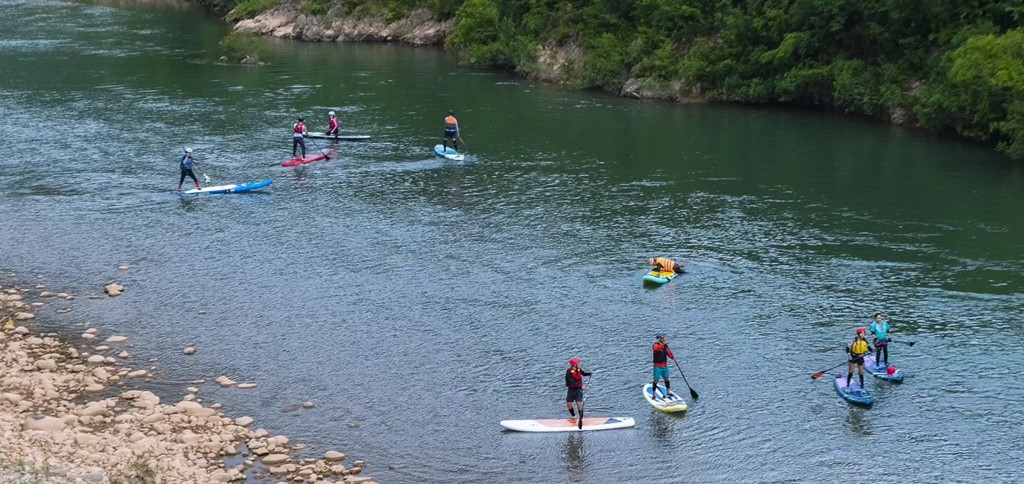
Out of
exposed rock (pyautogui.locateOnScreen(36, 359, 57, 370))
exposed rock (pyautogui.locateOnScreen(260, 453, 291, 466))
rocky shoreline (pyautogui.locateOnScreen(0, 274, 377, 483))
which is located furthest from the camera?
exposed rock (pyautogui.locateOnScreen(36, 359, 57, 370))

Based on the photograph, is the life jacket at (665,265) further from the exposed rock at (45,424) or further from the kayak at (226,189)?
the kayak at (226,189)

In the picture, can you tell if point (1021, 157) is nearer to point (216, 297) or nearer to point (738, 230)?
point (738, 230)

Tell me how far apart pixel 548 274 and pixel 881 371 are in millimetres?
12823

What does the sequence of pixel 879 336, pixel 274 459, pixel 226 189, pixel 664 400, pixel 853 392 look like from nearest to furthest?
pixel 274 459
pixel 664 400
pixel 853 392
pixel 879 336
pixel 226 189

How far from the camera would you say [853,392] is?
96.7 feet

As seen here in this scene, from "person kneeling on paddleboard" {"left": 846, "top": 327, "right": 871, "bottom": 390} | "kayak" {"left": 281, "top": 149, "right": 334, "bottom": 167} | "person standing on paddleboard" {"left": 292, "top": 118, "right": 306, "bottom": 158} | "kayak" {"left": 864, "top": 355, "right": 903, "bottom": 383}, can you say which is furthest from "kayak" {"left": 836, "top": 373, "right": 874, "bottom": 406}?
"kayak" {"left": 281, "top": 149, "right": 334, "bottom": 167}

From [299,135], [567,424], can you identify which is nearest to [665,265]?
[567,424]

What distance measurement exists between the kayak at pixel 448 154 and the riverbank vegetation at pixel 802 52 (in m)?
24.1

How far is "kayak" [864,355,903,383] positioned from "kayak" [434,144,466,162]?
97.6 ft

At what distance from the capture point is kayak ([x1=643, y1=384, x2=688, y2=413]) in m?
28.7

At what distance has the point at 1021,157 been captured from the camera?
5653cm

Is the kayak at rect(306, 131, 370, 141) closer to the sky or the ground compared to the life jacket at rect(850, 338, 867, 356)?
closer to the sky

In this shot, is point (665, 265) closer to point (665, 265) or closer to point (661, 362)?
point (665, 265)

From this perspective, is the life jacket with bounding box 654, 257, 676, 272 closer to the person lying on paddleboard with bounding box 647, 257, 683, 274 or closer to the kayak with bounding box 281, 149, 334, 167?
the person lying on paddleboard with bounding box 647, 257, 683, 274
